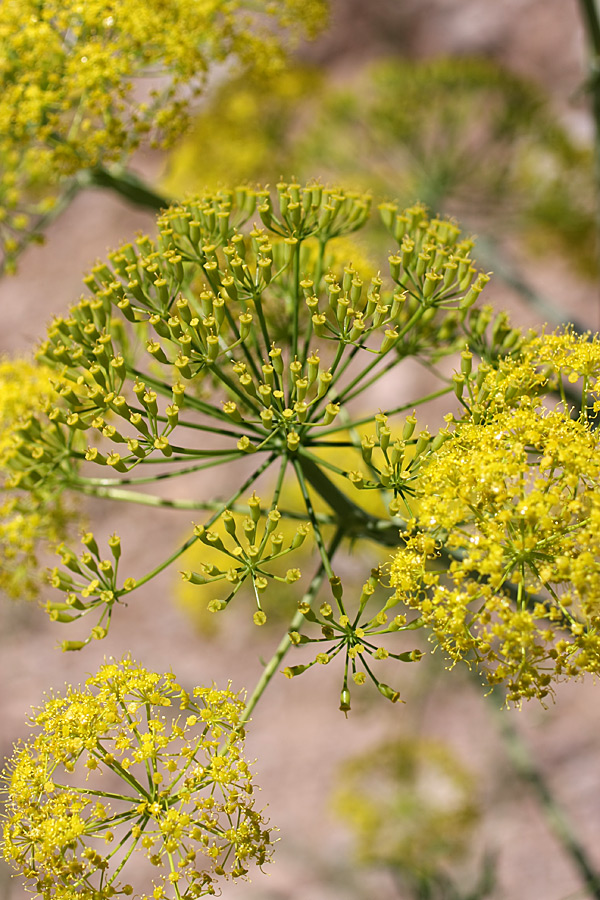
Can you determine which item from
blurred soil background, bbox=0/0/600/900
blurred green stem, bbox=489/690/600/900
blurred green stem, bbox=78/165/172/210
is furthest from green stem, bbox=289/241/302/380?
Result: blurred green stem, bbox=489/690/600/900

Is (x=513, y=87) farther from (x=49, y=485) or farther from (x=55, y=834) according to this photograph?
(x=55, y=834)

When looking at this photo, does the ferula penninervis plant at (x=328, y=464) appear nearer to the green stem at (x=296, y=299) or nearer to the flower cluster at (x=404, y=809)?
the green stem at (x=296, y=299)

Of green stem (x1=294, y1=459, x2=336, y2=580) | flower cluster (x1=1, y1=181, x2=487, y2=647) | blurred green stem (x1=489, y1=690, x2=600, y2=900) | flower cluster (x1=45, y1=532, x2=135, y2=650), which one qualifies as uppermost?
flower cluster (x1=1, y1=181, x2=487, y2=647)

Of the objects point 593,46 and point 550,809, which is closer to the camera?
point 593,46

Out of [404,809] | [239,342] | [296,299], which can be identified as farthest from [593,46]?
[404,809]

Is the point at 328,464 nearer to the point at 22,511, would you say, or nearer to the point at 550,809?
the point at 22,511

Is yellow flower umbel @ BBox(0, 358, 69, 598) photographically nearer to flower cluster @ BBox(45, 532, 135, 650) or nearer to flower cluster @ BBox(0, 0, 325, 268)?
flower cluster @ BBox(45, 532, 135, 650)
